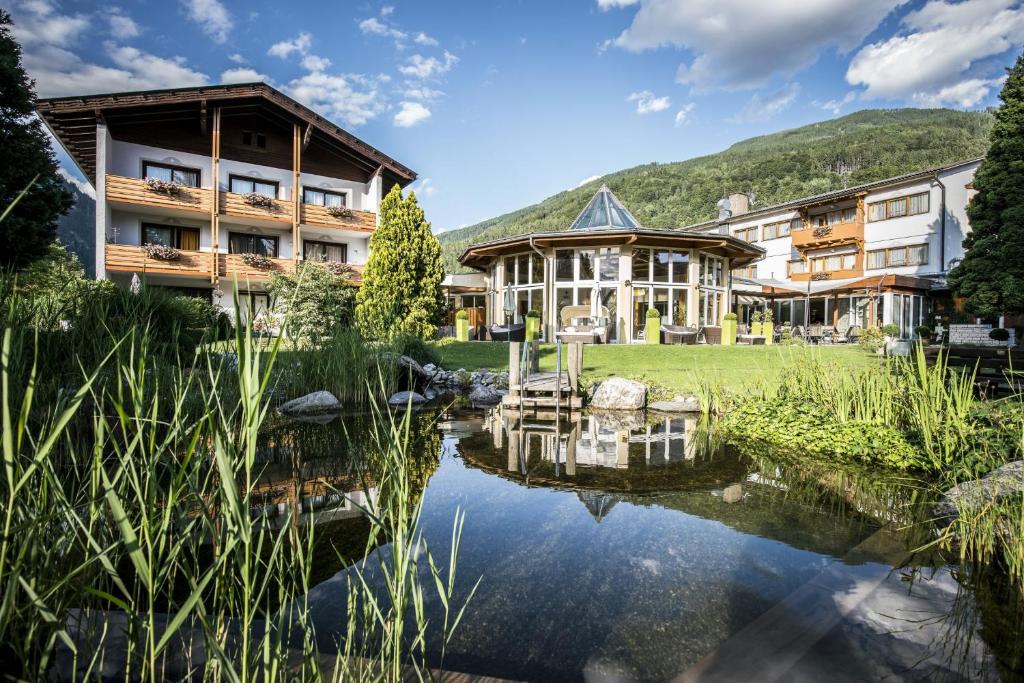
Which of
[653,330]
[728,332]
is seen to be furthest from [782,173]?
[653,330]

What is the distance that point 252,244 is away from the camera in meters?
19.5

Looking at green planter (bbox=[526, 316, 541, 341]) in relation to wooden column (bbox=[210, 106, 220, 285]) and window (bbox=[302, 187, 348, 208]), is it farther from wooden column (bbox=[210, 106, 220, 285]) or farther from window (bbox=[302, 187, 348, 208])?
wooden column (bbox=[210, 106, 220, 285])

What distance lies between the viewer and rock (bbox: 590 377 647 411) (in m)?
7.60

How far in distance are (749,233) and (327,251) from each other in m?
27.6

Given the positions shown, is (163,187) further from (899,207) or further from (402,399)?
(899,207)

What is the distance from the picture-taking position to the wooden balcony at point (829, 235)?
27719 millimetres

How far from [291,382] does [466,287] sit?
17828mm

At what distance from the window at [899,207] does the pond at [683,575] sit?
28.7 meters

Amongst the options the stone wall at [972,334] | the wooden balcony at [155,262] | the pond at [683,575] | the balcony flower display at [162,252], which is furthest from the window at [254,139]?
the stone wall at [972,334]

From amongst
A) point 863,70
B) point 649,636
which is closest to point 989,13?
point 863,70

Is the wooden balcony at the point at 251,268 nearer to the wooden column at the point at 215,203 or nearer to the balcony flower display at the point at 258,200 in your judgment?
the wooden column at the point at 215,203

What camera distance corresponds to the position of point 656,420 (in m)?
6.83

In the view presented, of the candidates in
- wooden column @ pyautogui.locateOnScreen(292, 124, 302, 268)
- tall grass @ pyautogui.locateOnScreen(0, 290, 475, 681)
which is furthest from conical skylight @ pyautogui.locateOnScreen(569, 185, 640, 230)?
tall grass @ pyautogui.locateOnScreen(0, 290, 475, 681)

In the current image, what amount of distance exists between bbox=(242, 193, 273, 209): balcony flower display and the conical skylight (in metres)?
11.7
